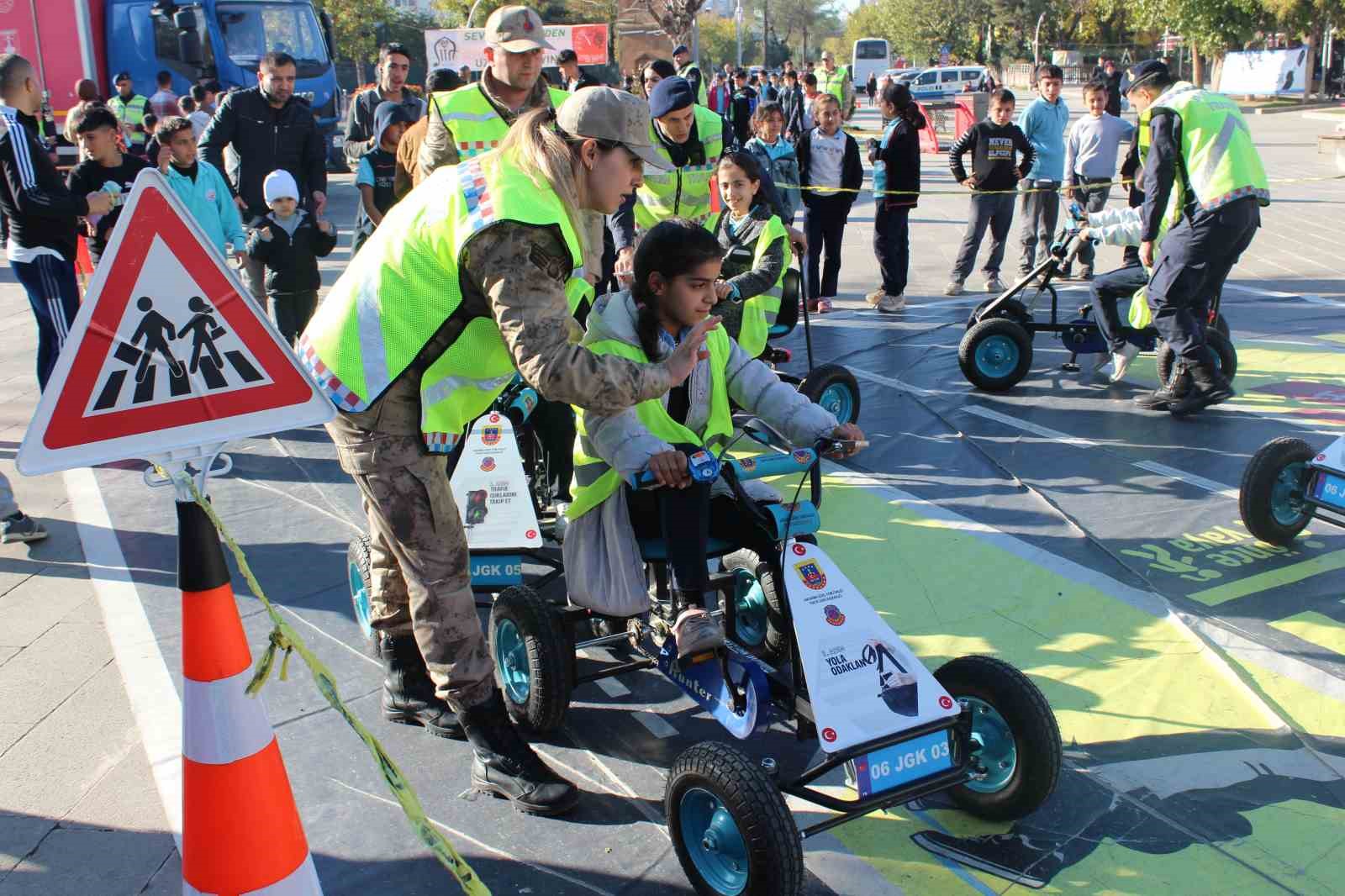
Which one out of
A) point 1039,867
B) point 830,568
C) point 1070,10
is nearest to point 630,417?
point 830,568

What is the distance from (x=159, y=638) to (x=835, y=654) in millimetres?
2762

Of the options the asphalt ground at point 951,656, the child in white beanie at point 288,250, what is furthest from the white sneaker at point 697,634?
the child in white beanie at point 288,250

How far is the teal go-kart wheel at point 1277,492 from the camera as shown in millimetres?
4816

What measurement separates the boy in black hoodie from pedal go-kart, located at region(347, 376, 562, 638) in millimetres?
6698

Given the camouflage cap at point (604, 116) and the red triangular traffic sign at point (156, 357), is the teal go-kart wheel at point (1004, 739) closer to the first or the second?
the camouflage cap at point (604, 116)

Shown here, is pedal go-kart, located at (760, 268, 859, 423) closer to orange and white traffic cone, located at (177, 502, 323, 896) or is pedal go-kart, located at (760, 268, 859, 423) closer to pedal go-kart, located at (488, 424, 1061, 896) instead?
pedal go-kart, located at (488, 424, 1061, 896)

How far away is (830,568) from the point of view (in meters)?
3.14

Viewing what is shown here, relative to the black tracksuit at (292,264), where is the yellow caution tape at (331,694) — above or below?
below

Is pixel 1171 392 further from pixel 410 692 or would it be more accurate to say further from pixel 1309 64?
pixel 1309 64

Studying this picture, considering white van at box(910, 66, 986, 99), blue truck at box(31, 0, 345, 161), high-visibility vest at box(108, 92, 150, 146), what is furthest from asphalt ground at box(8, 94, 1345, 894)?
white van at box(910, 66, 986, 99)

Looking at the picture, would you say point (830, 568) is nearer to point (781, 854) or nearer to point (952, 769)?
point (952, 769)

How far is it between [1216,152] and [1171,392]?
4.48 feet

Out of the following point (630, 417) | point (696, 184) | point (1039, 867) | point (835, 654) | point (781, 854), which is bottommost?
point (1039, 867)

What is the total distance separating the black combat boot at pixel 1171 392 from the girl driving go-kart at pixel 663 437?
151 inches
